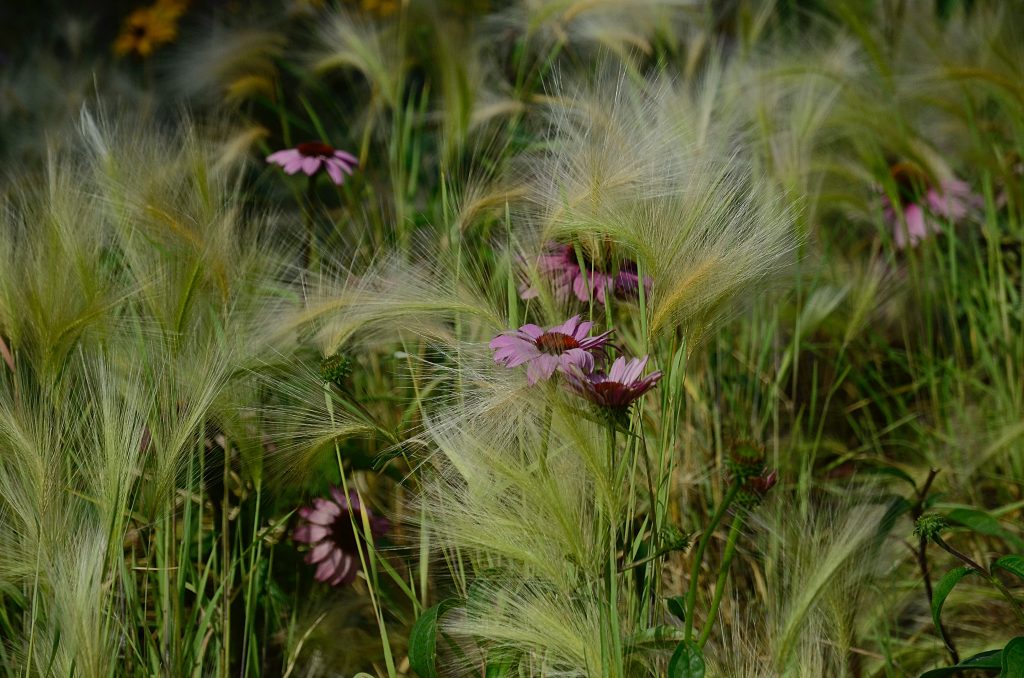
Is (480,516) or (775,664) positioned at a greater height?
(480,516)

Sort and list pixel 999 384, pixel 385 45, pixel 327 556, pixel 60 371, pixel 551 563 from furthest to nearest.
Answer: pixel 385 45 → pixel 999 384 → pixel 327 556 → pixel 60 371 → pixel 551 563

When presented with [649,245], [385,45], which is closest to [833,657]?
[649,245]

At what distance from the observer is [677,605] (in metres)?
1.10

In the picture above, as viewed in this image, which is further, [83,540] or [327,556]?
[327,556]

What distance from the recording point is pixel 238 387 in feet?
3.81

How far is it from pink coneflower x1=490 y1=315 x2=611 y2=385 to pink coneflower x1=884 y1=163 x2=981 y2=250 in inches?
39.4

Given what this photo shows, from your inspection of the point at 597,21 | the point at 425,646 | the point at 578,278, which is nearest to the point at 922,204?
the point at 597,21

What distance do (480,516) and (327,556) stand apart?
1.43ft

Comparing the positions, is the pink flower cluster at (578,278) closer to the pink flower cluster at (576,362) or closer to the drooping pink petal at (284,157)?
the pink flower cluster at (576,362)

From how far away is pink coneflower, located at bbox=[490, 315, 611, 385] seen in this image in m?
0.93

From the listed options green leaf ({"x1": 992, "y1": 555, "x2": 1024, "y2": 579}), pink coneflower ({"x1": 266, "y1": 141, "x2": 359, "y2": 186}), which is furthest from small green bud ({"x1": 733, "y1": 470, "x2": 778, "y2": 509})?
pink coneflower ({"x1": 266, "y1": 141, "x2": 359, "y2": 186})

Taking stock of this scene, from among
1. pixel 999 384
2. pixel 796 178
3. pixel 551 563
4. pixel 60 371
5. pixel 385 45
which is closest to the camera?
pixel 551 563

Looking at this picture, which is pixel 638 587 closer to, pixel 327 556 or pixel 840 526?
pixel 840 526

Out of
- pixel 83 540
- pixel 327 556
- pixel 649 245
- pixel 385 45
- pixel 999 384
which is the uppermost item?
pixel 385 45
